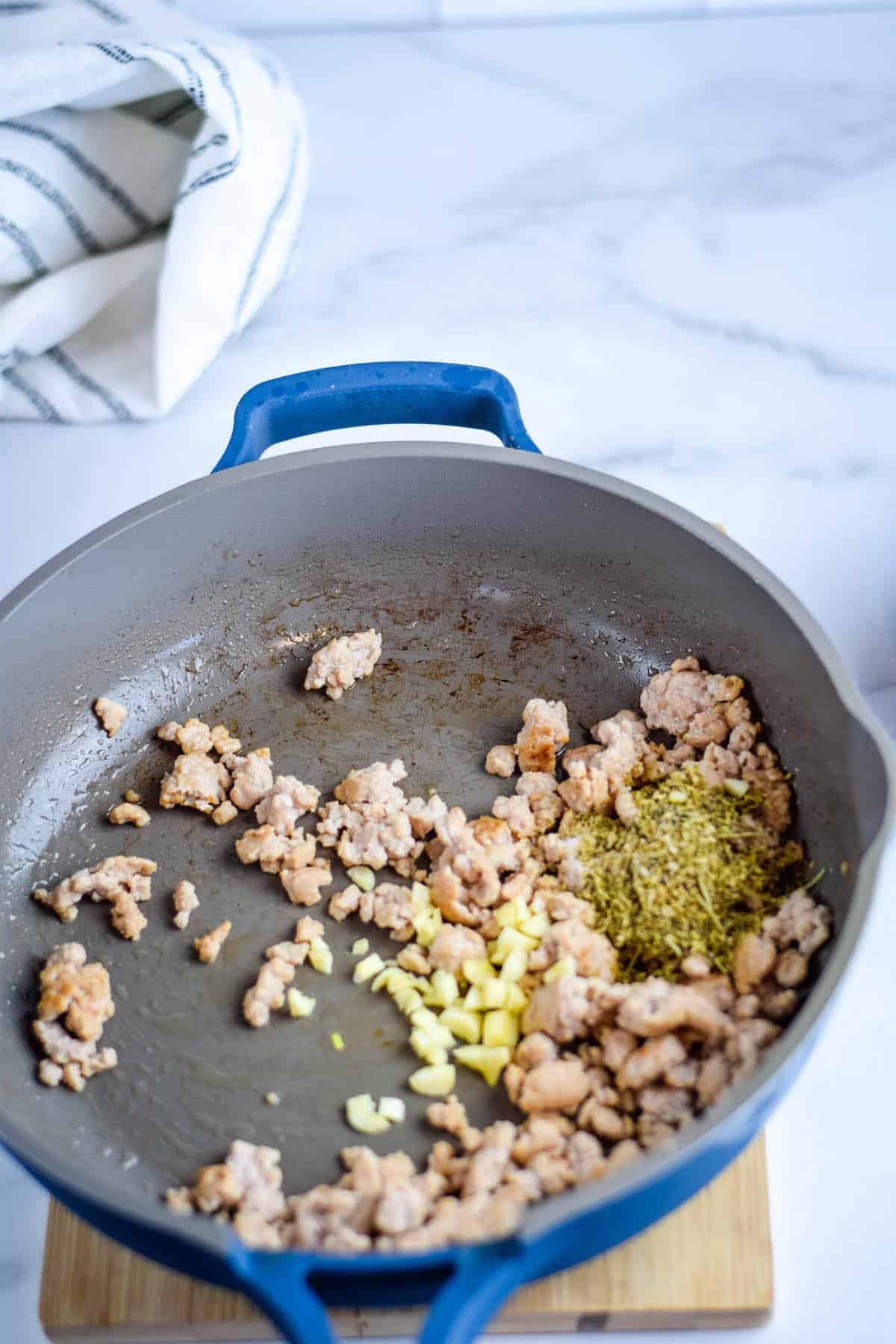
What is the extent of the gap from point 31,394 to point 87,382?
58 millimetres

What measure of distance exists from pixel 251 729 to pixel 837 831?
48 centimetres

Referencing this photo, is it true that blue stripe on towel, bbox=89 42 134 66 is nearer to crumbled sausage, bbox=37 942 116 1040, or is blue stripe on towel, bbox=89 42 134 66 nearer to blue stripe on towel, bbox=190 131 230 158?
blue stripe on towel, bbox=190 131 230 158

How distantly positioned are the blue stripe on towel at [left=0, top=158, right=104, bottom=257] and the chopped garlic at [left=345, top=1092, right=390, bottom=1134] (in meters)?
0.91

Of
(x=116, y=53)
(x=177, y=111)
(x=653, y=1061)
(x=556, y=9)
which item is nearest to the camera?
(x=653, y=1061)

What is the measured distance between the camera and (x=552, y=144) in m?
1.53

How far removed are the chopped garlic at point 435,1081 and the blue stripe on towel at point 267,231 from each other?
0.78 meters

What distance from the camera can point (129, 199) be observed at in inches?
53.6

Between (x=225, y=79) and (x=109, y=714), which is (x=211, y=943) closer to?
(x=109, y=714)

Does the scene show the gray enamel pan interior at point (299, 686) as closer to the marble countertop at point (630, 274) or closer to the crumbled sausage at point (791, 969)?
the crumbled sausage at point (791, 969)

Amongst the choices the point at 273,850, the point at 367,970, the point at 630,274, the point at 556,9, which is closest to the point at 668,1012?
the point at 367,970

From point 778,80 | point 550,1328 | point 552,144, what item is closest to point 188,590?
point 550,1328

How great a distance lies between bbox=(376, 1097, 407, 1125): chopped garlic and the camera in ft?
3.02

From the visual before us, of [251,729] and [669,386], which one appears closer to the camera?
[251,729]

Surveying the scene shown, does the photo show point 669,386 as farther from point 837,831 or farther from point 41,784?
point 41,784
